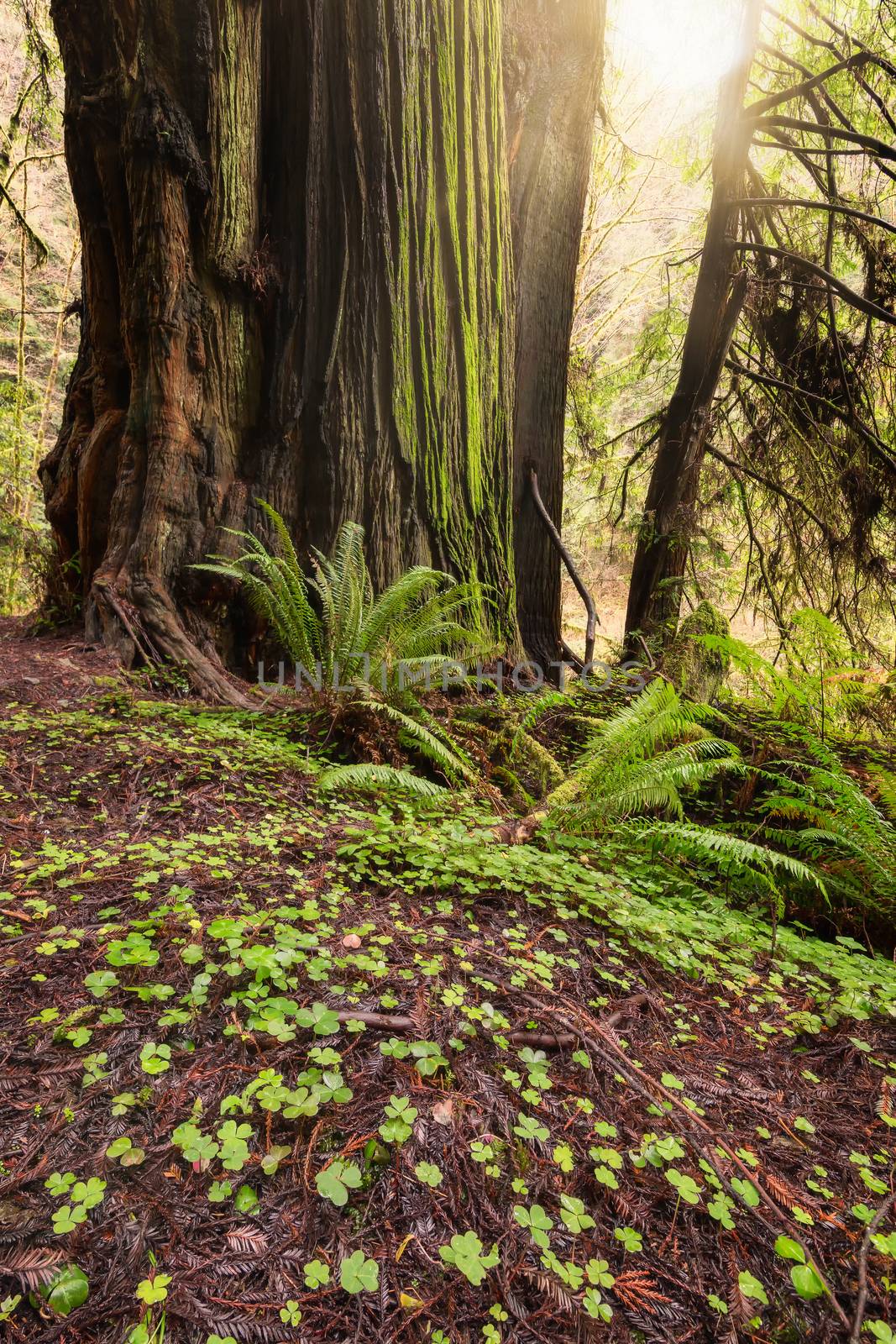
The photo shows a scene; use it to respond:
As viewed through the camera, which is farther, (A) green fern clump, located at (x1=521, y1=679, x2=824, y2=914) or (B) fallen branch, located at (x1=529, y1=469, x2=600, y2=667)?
(B) fallen branch, located at (x1=529, y1=469, x2=600, y2=667)

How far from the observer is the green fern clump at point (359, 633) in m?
2.71

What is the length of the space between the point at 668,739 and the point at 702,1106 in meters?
1.83

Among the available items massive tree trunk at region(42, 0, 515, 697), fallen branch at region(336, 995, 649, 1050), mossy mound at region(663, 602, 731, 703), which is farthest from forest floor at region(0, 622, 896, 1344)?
mossy mound at region(663, 602, 731, 703)

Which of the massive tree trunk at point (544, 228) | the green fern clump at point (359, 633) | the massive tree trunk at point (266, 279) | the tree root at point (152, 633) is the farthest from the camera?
the massive tree trunk at point (544, 228)

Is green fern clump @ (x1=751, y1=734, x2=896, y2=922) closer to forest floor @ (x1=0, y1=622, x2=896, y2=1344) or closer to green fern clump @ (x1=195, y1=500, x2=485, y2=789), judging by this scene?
forest floor @ (x1=0, y1=622, x2=896, y2=1344)

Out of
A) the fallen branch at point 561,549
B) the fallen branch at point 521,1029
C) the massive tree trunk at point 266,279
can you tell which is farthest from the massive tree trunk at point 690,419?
the fallen branch at point 521,1029

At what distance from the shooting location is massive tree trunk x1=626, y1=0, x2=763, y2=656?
4.25 metres

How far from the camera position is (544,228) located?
14.7 feet

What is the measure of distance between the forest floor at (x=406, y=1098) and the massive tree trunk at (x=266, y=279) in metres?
1.72

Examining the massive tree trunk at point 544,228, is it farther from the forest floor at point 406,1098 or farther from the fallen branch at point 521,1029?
the fallen branch at point 521,1029

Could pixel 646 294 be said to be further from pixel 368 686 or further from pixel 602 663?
pixel 368 686

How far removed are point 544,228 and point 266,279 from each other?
82.1 inches

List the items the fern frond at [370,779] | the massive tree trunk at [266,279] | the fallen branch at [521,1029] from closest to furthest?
the fallen branch at [521,1029], the fern frond at [370,779], the massive tree trunk at [266,279]

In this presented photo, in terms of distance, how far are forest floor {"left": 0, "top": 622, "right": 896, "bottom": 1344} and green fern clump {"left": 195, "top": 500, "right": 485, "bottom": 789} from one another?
0.81m
